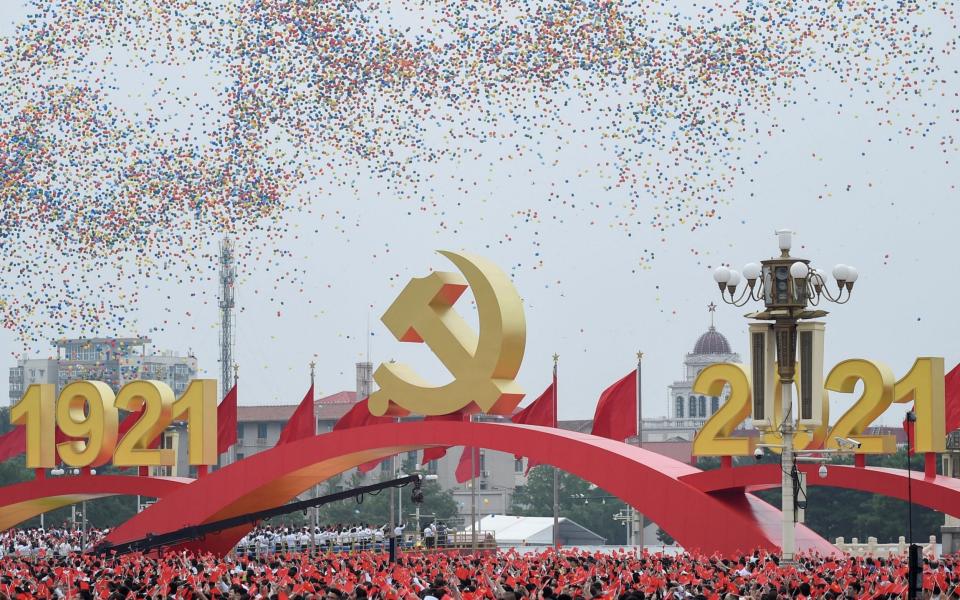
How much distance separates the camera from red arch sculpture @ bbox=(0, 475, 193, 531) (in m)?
38.4

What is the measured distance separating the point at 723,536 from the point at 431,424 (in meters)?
6.78

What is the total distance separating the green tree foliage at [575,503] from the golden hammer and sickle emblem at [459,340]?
53.7m

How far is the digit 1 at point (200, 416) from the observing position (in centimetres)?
3803

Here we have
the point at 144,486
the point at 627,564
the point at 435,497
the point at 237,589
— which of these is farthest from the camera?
the point at 435,497

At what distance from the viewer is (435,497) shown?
82.7 metres

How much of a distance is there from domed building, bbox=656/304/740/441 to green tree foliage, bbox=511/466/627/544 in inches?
1656

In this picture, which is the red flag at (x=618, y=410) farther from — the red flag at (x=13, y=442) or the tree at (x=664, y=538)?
the tree at (x=664, y=538)

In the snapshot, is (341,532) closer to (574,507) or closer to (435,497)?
(435,497)

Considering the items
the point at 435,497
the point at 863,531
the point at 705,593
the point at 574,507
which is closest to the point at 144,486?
the point at 705,593

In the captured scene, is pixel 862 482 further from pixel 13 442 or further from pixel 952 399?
pixel 13 442

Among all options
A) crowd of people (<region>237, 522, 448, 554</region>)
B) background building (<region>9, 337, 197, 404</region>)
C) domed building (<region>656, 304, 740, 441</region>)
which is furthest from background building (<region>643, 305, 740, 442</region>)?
crowd of people (<region>237, 522, 448, 554</region>)

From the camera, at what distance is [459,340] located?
32.7 meters

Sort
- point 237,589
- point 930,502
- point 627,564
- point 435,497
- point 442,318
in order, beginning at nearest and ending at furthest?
point 237,589 < point 627,564 < point 930,502 < point 442,318 < point 435,497

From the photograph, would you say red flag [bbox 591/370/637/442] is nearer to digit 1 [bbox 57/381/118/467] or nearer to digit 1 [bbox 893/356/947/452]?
digit 1 [bbox 893/356/947/452]
